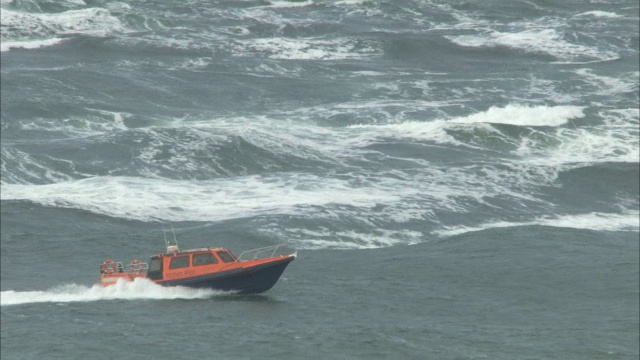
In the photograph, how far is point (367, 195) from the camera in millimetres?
49500

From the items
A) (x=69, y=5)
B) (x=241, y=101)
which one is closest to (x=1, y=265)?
(x=241, y=101)

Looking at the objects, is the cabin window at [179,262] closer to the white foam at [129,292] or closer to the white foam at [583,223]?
the white foam at [129,292]

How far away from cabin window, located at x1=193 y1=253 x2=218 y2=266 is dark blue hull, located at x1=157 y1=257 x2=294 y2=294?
0.38 metres

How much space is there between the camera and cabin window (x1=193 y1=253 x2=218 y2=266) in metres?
37.7

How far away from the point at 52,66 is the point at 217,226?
29.2m

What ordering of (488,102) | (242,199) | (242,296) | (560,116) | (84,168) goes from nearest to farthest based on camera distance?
(242,296) < (242,199) < (84,168) < (560,116) < (488,102)

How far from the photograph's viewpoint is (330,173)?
5309 centimetres

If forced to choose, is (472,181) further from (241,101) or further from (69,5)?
(69,5)

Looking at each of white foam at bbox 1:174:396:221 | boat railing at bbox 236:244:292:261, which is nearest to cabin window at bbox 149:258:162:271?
boat railing at bbox 236:244:292:261

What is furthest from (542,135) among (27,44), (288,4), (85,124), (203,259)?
(288,4)

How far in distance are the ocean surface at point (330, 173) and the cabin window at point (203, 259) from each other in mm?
876

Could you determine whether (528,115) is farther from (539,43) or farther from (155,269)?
(155,269)

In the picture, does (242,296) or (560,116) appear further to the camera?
(560,116)

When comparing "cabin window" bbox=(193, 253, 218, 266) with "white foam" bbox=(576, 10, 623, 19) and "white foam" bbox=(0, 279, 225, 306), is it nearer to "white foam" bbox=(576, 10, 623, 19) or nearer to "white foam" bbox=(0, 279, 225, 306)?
"white foam" bbox=(0, 279, 225, 306)
